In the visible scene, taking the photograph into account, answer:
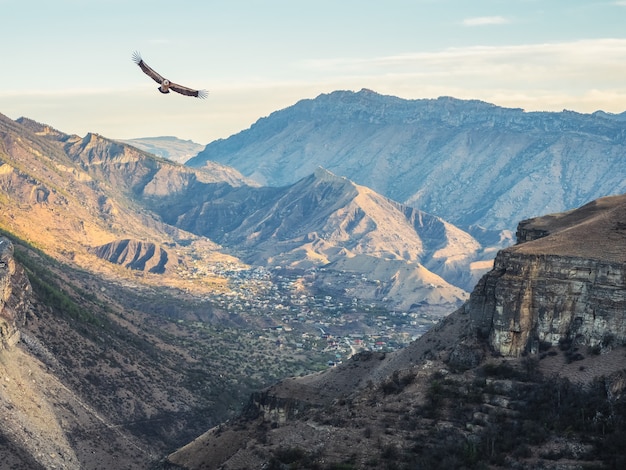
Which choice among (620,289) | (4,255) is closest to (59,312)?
(4,255)

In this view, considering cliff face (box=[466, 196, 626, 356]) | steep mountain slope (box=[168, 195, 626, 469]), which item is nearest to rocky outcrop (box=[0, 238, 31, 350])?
steep mountain slope (box=[168, 195, 626, 469])

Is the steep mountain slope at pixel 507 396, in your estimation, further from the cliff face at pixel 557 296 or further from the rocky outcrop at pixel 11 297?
the rocky outcrop at pixel 11 297

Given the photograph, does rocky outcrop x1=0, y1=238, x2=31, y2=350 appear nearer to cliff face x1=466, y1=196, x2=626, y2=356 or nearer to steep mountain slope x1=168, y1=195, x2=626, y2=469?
steep mountain slope x1=168, y1=195, x2=626, y2=469

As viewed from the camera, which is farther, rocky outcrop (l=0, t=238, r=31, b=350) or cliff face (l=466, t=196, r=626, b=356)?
rocky outcrop (l=0, t=238, r=31, b=350)

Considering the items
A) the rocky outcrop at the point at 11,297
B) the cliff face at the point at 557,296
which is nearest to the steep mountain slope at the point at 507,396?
the cliff face at the point at 557,296

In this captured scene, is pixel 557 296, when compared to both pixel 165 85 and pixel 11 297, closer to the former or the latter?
pixel 165 85

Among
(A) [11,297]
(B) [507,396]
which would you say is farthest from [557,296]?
(A) [11,297]

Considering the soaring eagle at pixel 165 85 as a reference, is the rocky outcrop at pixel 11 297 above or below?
below
